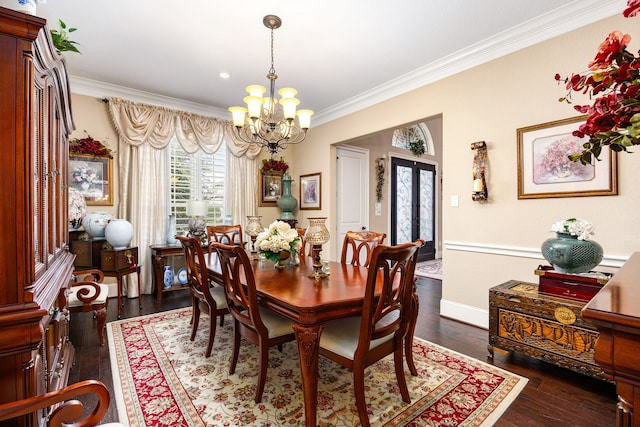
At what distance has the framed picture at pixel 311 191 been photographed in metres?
5.07

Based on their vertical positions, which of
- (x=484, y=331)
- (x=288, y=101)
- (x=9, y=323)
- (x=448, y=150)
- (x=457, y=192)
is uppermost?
(x=288, y=101)

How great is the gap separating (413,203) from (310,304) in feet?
18.6

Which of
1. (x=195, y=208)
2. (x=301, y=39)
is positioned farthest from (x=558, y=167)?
(x=195, y=208)

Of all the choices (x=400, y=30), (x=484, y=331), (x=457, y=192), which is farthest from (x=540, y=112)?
(x=484, y=331)

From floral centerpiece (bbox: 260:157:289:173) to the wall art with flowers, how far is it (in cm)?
218

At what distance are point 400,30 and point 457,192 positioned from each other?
1.69 metres

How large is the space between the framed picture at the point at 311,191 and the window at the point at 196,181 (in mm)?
1360

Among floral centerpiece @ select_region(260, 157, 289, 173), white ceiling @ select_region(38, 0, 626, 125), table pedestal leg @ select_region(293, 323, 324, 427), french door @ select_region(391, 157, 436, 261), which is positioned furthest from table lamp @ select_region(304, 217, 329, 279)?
french door @ select_region(391, 157, 436, 261)

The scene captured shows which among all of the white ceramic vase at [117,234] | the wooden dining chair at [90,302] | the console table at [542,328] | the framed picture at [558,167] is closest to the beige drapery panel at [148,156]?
the white ceramic vase at [117,234]

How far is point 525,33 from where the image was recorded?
8.80 feet

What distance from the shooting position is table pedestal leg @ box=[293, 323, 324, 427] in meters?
1.49

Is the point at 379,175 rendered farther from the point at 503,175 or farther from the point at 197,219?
the point at 197,219

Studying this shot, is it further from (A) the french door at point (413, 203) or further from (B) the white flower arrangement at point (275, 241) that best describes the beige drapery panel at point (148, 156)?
(A) the french door at point (413, 203)

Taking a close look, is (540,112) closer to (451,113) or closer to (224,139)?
(451,113)
